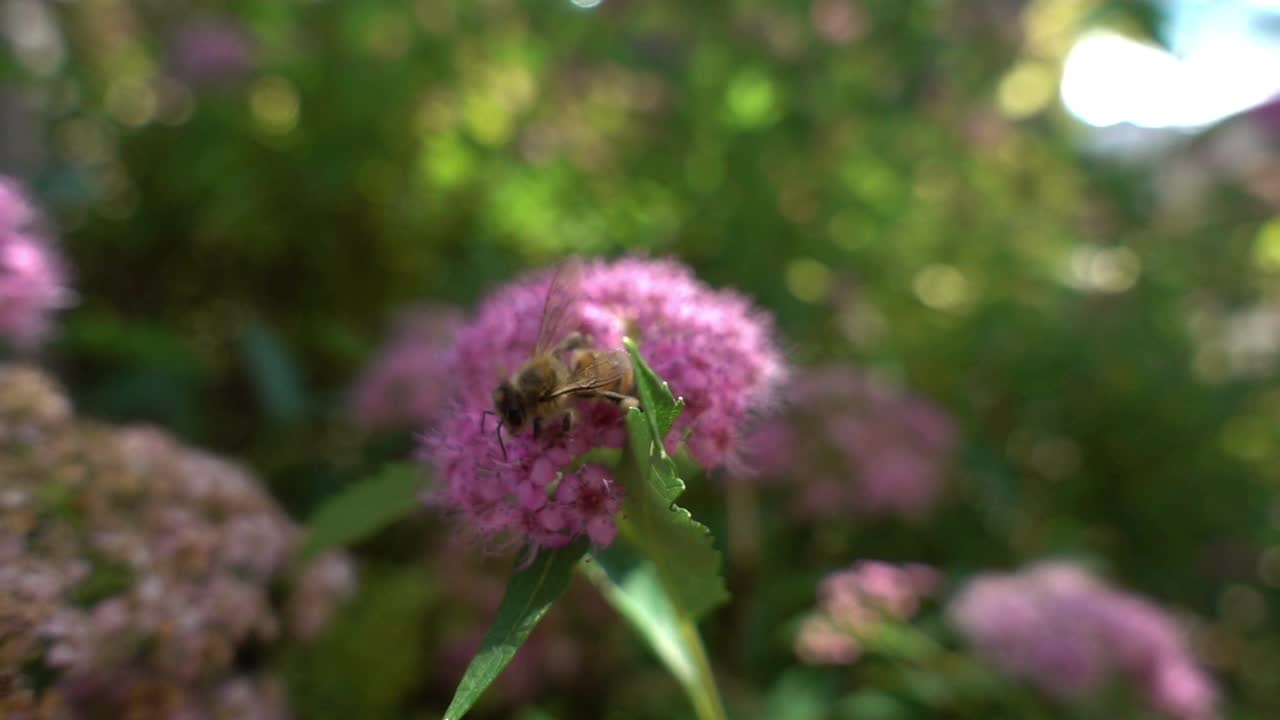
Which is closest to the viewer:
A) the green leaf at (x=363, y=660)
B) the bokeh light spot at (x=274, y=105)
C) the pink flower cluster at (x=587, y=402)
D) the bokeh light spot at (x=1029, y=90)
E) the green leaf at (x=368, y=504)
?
the pink flower cluster at (x=587, y=402)

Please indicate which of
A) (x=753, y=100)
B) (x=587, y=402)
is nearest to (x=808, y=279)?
(x=753, y=100)

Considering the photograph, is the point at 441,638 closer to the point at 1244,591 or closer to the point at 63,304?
the point at 63,304

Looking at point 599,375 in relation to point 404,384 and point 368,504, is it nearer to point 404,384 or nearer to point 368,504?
point 368,504

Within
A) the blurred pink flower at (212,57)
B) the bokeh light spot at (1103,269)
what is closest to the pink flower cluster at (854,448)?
the bokeh light spot at (1103,269)

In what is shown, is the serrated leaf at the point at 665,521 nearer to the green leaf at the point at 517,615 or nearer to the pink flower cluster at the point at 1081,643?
the green leaf at the point at 517,615

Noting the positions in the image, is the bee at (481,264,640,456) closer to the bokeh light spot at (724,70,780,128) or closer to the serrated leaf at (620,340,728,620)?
the serrated leaf at (620,340,728,620)

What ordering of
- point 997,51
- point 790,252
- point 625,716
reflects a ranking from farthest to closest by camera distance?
point 997,51 < point 790,252 < point 625,716

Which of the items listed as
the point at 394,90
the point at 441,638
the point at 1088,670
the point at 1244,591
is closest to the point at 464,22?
the point at 394,90
